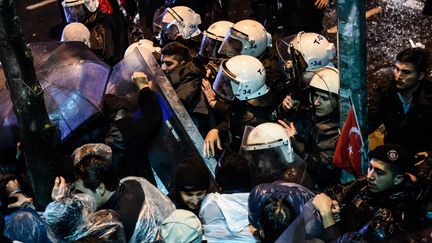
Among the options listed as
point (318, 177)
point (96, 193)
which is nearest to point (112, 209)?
point (96, 193)

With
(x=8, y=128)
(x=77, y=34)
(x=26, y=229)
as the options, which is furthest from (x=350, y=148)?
(x=77, y=34)

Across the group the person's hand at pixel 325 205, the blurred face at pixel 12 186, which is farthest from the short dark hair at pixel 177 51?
the person's hand at pixel 325 205

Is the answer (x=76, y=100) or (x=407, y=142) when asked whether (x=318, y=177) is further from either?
(x=76, y=100)

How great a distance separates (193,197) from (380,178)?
1.40 m

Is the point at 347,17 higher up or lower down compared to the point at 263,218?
higher up

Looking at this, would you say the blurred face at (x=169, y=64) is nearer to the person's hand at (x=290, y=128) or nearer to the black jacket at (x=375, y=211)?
the person's hand at (x=290, y=128)

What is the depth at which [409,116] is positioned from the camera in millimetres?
6262

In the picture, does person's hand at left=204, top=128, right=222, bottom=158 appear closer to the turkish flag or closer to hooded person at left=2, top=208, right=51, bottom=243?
the turkish flag

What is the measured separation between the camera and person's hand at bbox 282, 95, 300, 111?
255 inches

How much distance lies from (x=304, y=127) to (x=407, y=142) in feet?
2.88

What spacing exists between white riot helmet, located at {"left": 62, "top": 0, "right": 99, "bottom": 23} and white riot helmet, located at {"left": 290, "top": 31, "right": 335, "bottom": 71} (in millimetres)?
2583

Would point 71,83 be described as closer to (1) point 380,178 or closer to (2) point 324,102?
(2) point 324,102

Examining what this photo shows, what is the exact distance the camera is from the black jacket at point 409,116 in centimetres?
617

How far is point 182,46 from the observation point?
728 cm
